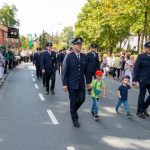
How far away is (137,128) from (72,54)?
210cm

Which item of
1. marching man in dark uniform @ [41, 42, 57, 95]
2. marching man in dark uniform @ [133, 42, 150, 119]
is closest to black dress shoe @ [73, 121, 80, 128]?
marching man in dark uniform @ [133, 42, 150, 119]

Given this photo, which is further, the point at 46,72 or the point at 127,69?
the point at 127,69

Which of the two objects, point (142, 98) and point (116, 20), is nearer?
point (142, 98)

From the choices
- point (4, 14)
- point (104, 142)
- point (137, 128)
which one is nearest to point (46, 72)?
point (137, 128)

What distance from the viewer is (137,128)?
8961mm

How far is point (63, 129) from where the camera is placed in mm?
8727

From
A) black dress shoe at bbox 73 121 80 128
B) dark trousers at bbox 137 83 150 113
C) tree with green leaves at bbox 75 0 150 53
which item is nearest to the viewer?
black dress shoe at bbox 73 121 80 128

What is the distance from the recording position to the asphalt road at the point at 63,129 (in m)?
7.40

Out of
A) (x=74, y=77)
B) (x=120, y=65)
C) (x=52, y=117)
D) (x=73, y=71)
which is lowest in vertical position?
(x=52, y=117)

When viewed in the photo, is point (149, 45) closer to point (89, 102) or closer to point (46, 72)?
point (89, 102)

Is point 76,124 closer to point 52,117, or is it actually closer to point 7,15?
point 52,117

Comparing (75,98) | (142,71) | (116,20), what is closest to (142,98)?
(142,71)

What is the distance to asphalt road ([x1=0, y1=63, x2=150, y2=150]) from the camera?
740 cm

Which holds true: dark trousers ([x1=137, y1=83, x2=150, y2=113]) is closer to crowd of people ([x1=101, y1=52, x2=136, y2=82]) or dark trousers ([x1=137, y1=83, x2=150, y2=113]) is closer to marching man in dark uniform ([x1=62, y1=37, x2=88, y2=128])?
marching man in dark uniform ([x1=62, y1=37, x2=88, y2=128])
